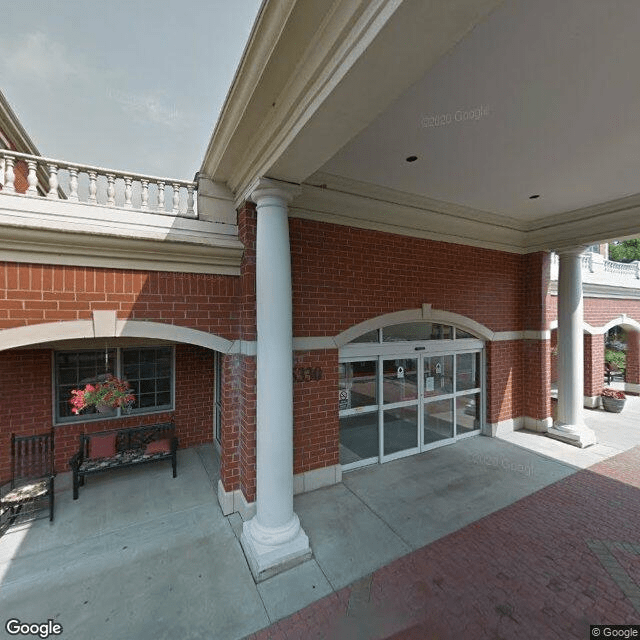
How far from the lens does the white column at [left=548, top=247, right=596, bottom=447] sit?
703cm

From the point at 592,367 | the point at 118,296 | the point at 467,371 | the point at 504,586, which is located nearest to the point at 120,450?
the point at 118,296

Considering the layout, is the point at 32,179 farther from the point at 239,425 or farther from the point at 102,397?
the point at 239,425

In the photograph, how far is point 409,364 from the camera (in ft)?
21.1

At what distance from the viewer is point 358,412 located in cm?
584

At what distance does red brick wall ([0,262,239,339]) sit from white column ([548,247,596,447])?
7.19m

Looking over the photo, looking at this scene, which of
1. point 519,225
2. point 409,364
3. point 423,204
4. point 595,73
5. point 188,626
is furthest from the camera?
point 519,225

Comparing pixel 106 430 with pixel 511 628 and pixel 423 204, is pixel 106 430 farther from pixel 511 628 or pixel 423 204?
pixel 423 204

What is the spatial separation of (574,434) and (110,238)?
30.6ft

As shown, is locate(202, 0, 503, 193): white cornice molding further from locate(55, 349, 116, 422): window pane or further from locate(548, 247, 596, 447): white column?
locate(548, 247, 596, 447): white column

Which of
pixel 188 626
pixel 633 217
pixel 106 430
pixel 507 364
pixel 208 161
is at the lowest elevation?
pixel 188 626

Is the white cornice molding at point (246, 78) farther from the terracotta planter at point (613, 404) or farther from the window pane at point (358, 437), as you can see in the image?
the terracotta planter at point (613, 404)

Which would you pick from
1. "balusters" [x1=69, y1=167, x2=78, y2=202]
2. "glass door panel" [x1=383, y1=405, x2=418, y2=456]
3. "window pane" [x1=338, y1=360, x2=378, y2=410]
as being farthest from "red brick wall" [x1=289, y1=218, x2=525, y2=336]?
"balusters" [x1=69, y1=167, x2=78, y2=202]

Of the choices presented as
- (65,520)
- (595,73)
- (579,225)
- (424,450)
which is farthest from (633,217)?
(65,520)

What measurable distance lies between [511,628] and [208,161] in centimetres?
620
